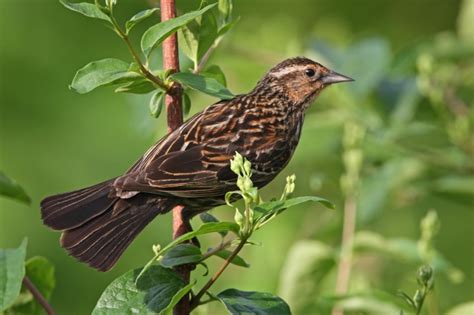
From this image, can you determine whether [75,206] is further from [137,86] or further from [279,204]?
[279,204]

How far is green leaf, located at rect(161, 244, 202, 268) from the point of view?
292 cm

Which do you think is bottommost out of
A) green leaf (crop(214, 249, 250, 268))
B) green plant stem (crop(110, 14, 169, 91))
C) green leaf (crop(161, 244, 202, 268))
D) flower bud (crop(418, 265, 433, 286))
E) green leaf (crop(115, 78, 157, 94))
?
green leaf (crop(161, 244, 202, 268))

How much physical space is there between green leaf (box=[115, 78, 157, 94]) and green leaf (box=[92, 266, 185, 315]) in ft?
1.54

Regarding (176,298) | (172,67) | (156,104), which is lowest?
(176,298)

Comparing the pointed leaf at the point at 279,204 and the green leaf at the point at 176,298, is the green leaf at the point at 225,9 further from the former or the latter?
the green leaf at the point at 176,298

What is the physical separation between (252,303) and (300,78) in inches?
75.1

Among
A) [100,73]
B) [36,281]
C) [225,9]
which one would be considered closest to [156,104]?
[100,73]

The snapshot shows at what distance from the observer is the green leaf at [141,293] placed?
2.93 metres

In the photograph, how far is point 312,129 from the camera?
5.08m

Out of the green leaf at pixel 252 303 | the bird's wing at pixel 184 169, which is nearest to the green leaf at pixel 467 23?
the bird's wing at pixel 184 169

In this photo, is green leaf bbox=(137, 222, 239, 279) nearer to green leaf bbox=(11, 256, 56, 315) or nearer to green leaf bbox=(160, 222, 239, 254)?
green leaf bbox=(160, 222, 239, 254)

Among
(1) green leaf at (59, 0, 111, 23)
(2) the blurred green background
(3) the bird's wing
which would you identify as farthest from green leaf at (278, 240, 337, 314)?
(1) green leaf at (59, 0, 111, 23)

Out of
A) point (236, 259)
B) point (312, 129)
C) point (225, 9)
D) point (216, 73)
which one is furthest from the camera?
point (312, 129)

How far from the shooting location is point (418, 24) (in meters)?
7.62
